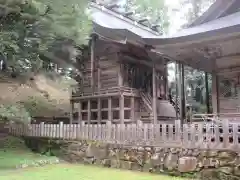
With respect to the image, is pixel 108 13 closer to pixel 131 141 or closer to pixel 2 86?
pixel 2 86

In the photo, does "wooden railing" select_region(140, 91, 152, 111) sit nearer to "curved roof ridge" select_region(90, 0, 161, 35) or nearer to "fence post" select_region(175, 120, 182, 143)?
"curved roof ridge" select_region(90, 0, 161, 35)

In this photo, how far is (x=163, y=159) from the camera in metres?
9.16

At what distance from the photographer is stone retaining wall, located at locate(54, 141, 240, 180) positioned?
311 inches

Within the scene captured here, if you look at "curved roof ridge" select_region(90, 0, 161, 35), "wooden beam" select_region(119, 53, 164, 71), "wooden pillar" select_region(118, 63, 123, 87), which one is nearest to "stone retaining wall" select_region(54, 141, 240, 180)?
"wooden pillar" select_region(118, 63, 123, 87)

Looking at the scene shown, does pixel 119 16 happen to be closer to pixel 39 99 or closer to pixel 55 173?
pixel 39 99

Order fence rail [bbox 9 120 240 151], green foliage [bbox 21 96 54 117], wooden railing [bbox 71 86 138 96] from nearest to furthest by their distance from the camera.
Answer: fence rail [bbox 9 120 240 151]
wooden railing [bbox 71 86 138 96]
green foliage [bbox 21 96 54 117]

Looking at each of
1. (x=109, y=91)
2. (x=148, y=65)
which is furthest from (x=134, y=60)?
(x=109, y=91)

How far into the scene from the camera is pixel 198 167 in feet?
27.5

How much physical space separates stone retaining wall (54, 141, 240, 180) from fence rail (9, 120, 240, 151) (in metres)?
0.19

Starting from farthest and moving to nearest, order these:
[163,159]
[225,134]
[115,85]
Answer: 1. [115,85]
2. [163,159]
3. [225,134]

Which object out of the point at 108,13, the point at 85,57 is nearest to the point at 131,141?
the point at 85,57

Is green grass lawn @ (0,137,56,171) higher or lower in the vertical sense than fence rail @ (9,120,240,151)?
lower

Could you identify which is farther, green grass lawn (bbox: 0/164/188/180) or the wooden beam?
the wooden beam

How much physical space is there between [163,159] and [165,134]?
74 centimetres
